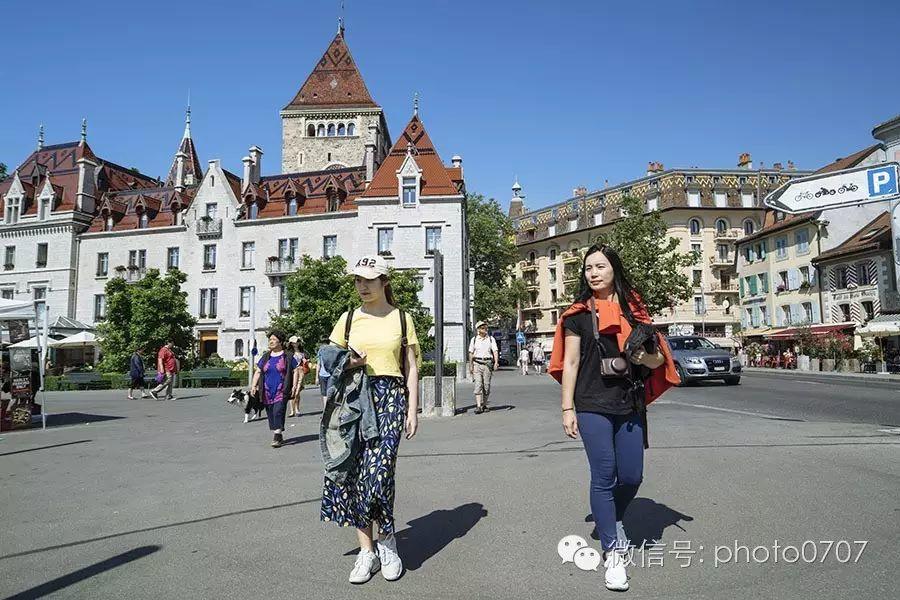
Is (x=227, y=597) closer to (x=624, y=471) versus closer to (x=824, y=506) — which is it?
(x=624, y=471)

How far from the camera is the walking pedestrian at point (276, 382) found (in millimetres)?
9469

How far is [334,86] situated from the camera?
65.1m

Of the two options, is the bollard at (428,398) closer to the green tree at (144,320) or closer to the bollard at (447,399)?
the bollard at (447,399)

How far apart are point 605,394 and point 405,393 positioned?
4.31 feet

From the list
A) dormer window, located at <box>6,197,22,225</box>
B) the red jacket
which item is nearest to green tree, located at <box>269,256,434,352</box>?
dormer window, located at <box>6,197,22,225</box>

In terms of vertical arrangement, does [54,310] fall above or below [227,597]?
above

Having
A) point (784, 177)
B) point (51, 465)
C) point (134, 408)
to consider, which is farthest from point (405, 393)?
point (784, 177)

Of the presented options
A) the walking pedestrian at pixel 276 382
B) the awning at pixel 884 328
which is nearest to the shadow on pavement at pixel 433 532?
the walking pedestrian at pixel 276 382

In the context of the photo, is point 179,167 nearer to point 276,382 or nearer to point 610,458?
point 276,382

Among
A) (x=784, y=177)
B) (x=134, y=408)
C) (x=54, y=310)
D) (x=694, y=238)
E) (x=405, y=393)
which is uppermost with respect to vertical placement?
(x=784, y=177)

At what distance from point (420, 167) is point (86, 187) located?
29.4 meters

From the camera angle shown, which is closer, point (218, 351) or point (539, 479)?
point (539, 479)

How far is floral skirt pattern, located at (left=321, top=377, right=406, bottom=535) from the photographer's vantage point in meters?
3.80

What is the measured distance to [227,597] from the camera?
3424 mm
